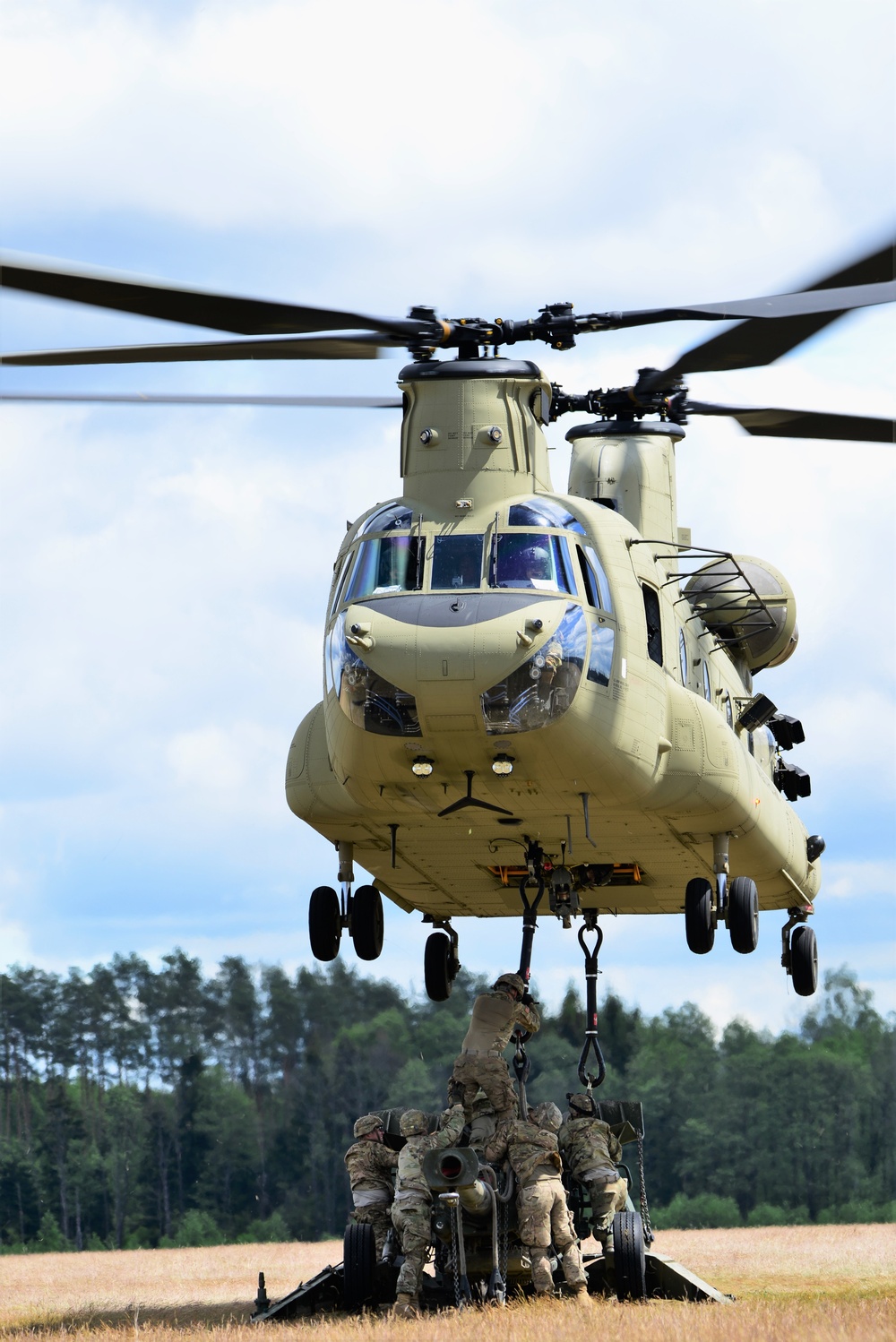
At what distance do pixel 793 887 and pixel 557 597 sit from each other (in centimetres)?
654

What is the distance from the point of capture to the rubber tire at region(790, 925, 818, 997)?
63.5 feet

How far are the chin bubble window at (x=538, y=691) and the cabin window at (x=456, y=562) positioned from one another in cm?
81

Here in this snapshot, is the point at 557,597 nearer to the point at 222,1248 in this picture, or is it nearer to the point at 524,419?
the point at 524,419

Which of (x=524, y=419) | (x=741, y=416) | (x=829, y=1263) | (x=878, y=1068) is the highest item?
(x=741, y=416)

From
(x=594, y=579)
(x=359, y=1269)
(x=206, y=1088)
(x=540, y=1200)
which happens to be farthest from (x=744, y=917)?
(x=206, y=1088)

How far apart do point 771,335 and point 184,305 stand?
14.8 ft

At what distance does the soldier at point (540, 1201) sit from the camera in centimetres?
1321

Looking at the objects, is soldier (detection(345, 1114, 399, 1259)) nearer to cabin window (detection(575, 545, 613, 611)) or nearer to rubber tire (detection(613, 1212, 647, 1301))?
rubber tire (detection(613, 1212, 647, 1301))

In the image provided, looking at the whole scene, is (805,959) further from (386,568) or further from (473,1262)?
(386,568)

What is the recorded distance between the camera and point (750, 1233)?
102 feet

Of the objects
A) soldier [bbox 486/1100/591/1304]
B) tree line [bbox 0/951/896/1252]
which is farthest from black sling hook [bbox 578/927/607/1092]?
tree line [bbox 0/951/896/1252]

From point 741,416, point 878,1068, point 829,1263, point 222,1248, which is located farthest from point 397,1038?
point 741,416

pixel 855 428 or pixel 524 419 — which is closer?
pixel 524 419

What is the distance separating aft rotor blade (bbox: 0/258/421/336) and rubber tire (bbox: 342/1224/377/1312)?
6908 mm
